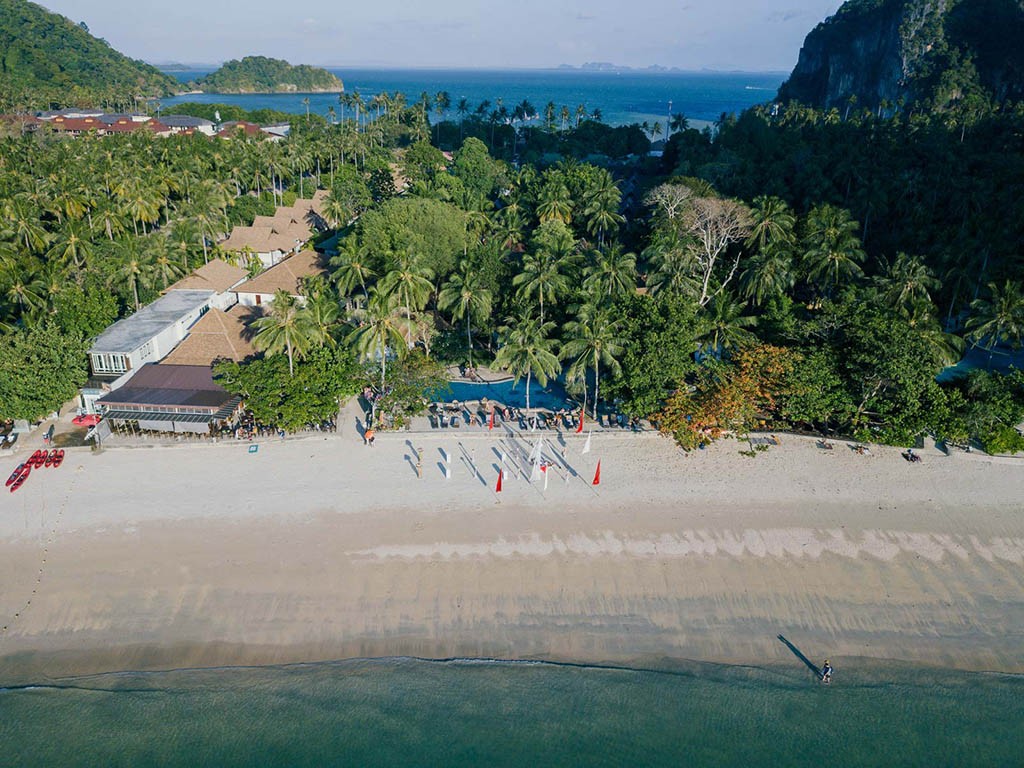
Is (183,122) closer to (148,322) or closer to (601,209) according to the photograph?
(601,209)

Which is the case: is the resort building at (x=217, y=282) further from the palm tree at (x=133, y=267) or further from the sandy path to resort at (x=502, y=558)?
the sandy path to resort at (x=502, y=558)

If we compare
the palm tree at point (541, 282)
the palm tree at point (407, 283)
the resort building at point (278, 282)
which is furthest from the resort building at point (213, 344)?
the palm tree at point (541, 282)

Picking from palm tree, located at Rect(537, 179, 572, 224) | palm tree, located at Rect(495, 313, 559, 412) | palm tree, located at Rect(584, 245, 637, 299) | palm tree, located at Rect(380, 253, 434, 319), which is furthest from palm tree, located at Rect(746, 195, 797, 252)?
palm tree, located at Rect(380, 253, 434, 319)

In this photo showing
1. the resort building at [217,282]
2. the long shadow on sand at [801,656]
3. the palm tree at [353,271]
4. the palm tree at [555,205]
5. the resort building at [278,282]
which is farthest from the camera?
the palm tree at [555,205]

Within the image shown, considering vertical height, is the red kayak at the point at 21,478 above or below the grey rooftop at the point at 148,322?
below

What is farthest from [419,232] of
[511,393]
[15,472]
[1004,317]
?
[1004,317]

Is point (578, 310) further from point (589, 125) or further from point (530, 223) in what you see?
point (589, 125)

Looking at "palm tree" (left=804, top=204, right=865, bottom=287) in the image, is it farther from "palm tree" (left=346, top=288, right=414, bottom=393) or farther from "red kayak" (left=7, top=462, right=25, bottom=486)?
"red kayak" (left=7, top=462, right=25, bottom=486)
